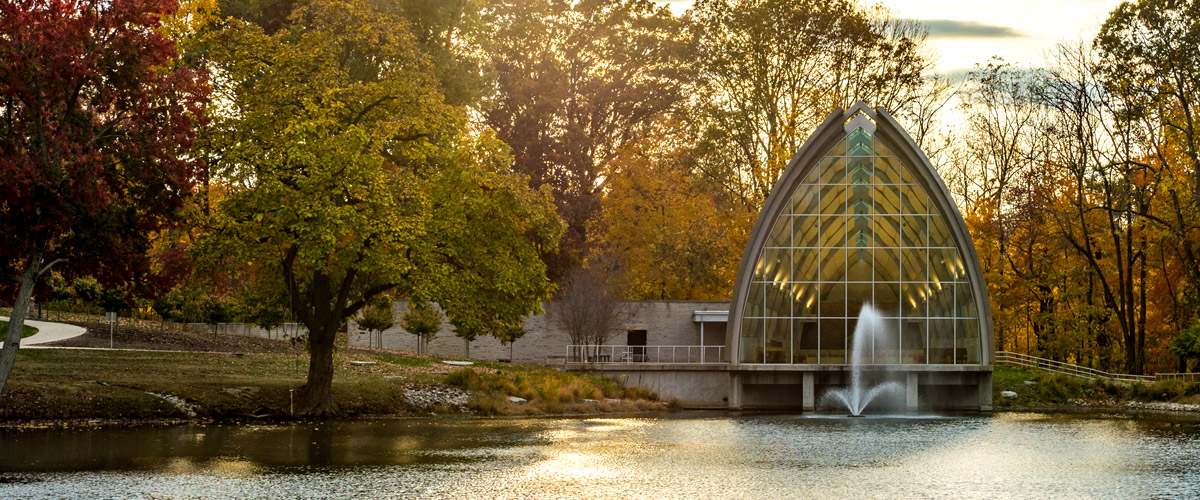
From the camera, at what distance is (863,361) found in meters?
39.8

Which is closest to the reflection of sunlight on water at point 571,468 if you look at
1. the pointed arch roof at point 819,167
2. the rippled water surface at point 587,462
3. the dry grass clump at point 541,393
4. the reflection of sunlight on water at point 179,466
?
the rippled water surface at point 587,462

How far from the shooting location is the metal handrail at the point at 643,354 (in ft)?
137

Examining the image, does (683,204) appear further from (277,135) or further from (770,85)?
(277,135)

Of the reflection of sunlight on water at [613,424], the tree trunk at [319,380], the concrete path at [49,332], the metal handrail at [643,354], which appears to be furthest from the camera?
the metal handrail at [643,354]

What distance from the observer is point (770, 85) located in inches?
1951

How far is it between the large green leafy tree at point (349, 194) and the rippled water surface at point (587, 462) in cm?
339

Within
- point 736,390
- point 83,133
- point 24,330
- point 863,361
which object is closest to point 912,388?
point 863,361

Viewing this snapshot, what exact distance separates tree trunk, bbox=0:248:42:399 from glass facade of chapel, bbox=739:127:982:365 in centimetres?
2486

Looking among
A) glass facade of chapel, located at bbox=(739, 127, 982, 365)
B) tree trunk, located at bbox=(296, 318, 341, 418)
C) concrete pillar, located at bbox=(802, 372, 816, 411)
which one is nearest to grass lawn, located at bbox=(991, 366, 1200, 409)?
glass facade of chapel, located at bbox=(739, 127, 982, 365)

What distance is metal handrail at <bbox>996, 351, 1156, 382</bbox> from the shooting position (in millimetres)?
43922

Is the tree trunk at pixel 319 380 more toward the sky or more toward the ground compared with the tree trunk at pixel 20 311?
more toward the ground

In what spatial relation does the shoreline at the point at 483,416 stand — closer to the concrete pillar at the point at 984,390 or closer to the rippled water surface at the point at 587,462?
the concrete pillar at the point at 984,390

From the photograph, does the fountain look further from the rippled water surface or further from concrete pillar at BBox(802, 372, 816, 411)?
the rippled water surface

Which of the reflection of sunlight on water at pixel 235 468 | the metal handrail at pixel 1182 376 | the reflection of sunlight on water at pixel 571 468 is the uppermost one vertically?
the metal handrail at pixel 1182 376
